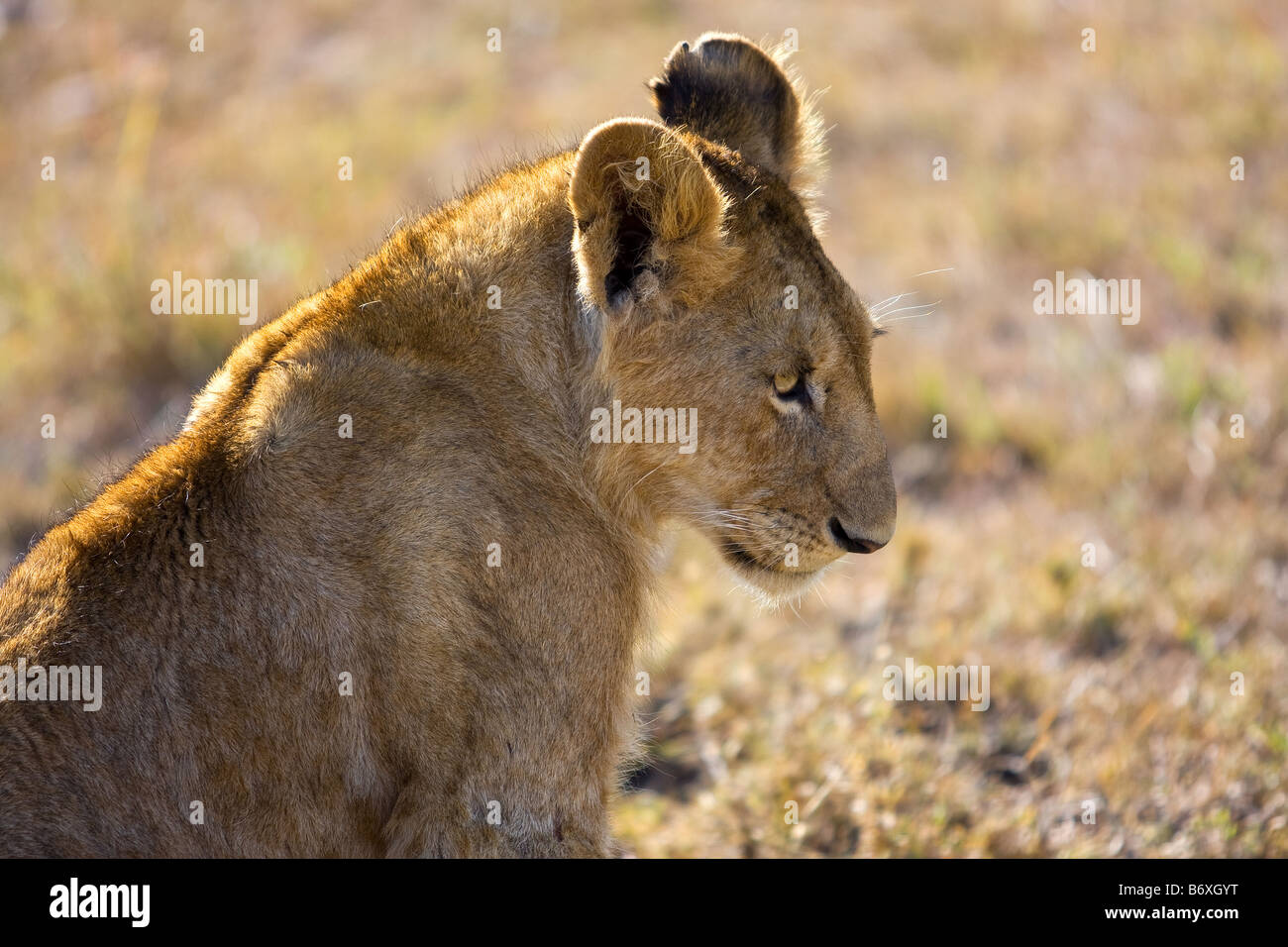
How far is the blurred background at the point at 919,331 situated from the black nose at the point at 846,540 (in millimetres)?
695

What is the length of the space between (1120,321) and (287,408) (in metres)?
7.01

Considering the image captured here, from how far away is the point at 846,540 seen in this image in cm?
399

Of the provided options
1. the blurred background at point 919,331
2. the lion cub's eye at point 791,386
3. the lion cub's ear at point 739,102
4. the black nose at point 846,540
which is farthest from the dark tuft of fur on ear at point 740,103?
the black nose at point 846,540

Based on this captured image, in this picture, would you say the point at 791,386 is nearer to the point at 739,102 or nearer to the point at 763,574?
the point at 763,574

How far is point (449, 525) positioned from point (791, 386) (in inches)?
43.8

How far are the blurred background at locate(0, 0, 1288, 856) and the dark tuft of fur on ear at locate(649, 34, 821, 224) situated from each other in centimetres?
76

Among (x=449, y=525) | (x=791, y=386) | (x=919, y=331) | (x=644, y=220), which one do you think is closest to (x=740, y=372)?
(x=791, y=386)

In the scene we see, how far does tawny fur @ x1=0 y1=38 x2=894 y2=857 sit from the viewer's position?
3.19 meters

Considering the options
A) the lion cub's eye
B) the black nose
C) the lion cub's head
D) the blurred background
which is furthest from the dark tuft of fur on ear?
the black nose

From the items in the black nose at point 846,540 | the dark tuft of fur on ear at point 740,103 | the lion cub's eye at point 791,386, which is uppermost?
the dark tuft of fur on ear at point 740,103

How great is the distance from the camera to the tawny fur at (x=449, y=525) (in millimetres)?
3191

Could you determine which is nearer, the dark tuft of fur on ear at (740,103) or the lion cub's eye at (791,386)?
the lion cub's eye at (791,386)

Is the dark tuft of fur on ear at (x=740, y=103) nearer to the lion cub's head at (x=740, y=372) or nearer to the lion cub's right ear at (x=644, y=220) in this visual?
the lion cub's head at (x=740, y=372)
